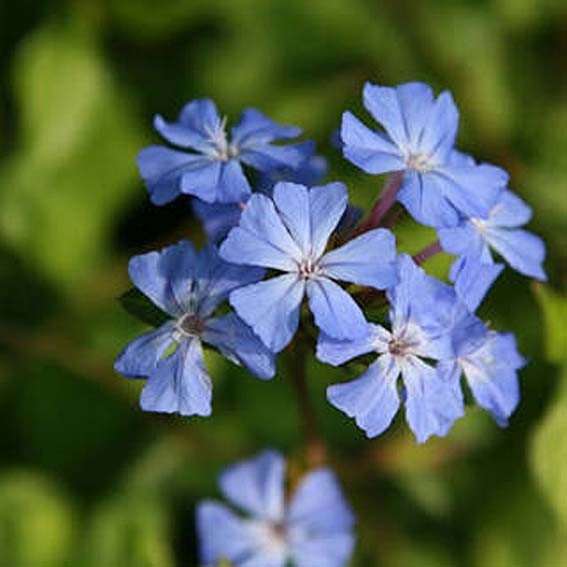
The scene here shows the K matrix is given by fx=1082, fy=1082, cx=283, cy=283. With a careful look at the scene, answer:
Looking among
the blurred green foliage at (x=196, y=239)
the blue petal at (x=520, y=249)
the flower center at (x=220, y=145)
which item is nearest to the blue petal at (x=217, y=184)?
the flower center at (x=220, y=145)

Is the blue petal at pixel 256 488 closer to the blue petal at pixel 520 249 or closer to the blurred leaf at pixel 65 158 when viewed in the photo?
the blue petal at pixel 520 249

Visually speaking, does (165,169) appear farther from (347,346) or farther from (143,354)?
(347,346)

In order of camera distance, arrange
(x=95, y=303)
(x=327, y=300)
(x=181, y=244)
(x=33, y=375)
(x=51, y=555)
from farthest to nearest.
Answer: (x=95, y=303) < (x=33, y=375) < (x=51, y=555) < (x=181, y=244) < (x=327, y=300)

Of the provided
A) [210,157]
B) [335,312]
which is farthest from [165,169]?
[335,312]

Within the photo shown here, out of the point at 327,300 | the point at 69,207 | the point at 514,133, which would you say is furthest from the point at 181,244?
the point at 514,133

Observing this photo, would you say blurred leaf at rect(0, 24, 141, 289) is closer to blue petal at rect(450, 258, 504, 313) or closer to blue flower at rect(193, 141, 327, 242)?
blue flower at rect(193, 141, 327, 242)

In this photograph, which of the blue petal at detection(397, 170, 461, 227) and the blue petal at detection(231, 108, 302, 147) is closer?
the blue petal at detection(397, 170, 461, 227)

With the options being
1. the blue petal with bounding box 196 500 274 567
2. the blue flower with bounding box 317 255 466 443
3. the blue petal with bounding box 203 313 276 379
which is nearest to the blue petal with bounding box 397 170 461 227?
the blue flower with bounding box 317 255 466 443

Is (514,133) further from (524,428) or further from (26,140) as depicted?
(26,140)
